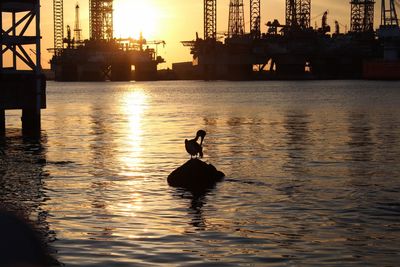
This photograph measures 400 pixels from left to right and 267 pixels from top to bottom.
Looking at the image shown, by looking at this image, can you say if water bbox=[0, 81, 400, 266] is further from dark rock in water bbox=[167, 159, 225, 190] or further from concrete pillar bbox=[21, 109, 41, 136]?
concrete pillar bbox=[21, 109, 41, 136]

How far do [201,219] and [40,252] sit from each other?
1155 cm

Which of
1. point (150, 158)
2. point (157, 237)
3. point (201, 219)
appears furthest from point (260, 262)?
point (150, 158)

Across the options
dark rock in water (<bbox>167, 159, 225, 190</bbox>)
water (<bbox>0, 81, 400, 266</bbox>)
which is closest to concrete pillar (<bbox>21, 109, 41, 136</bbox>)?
water (<bbox>0, 81, 400, 266</bbox>)

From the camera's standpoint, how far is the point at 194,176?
20.9 m

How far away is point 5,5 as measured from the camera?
132 feet

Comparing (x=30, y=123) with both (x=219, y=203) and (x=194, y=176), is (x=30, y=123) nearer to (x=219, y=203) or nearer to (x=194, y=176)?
(x=194, y=176)

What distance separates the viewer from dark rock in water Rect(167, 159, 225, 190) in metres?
20.9

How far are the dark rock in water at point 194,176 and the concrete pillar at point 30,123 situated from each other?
22276 mm

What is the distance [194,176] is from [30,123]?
23746 mm

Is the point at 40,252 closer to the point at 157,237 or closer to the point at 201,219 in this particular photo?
the point at 157,237

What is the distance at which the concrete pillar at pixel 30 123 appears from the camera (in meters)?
42.2

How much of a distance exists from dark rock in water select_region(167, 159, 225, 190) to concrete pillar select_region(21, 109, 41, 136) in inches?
877

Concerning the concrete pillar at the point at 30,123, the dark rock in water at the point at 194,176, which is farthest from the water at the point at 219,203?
the concrete pillar at the point at 30,123

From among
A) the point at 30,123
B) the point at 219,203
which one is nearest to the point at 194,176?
the point at 219,203
